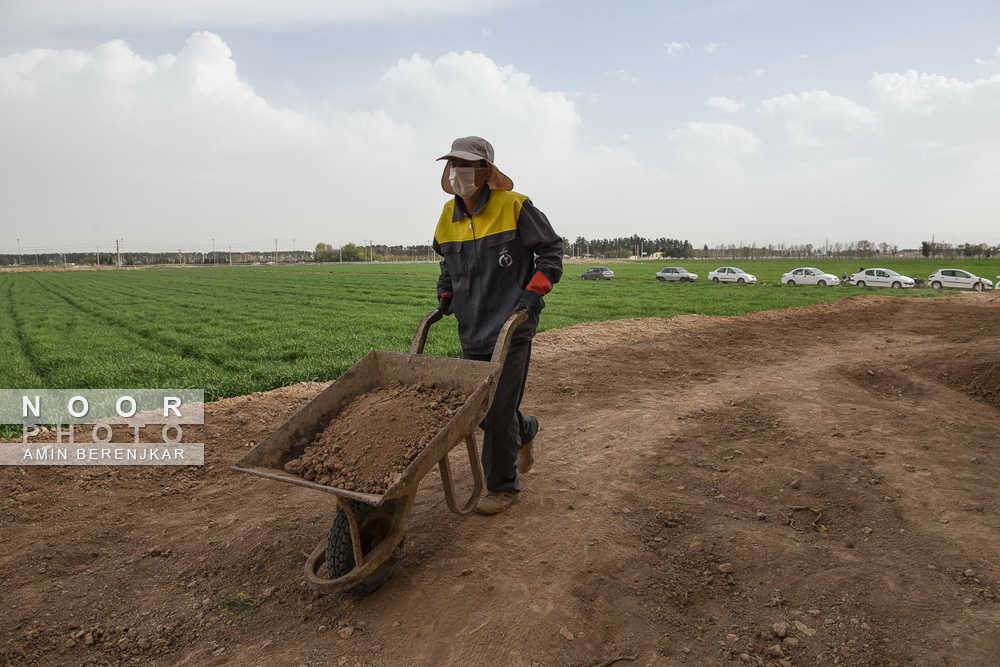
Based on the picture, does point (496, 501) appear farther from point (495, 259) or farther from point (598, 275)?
point (598, 275)

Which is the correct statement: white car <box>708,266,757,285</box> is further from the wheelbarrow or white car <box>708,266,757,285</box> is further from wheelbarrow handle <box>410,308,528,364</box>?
the wheelbarrow

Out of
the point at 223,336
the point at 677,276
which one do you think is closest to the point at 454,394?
the point at 223,336

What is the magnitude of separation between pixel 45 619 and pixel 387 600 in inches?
63.0

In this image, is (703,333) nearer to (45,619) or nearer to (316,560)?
(316,560)

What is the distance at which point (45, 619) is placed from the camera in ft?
9.18

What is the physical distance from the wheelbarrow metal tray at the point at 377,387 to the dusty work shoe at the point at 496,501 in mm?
840

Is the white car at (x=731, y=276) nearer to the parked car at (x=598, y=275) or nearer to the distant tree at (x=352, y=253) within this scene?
the parked car at (x=598, y=275)

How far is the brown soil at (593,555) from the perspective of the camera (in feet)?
8.38

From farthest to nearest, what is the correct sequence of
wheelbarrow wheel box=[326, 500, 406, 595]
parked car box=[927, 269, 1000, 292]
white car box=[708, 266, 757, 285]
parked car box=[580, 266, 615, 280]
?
parked car box=[580, 266, 615, 280] < white car box=[708, 266, 757, 285] < parked car box=[927, 269, 1000, 292] < wheelbarrow wheel box=[326, 500, 406, 595]

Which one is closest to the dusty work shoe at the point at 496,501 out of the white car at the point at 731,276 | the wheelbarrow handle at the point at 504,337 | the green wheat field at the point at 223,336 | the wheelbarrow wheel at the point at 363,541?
the wheelbarrow wheel at the point at 363,541

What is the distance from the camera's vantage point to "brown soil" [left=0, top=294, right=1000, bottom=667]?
2555mm

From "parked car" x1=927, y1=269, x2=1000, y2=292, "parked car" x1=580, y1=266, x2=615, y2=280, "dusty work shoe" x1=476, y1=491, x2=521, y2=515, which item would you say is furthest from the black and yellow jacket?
"parked car" x1=580, y1=266, x2=615, y2=280

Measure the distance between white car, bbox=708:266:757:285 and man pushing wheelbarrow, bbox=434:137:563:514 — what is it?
36416 mm

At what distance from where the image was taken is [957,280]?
29.7 meters
